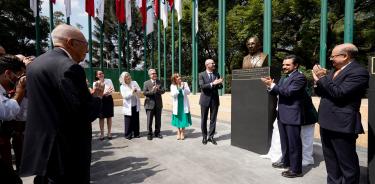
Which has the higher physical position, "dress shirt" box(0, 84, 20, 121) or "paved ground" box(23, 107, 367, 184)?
"dress shirt" box(0, 84, 20, 121)

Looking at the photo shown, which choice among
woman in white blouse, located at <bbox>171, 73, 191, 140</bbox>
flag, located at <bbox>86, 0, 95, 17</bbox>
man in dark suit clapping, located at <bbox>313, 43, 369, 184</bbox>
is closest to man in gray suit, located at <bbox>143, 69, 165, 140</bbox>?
woman in white blouse, located at <bbox>171, 73, 191, 140</bbox>

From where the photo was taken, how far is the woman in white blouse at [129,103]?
26.1ft

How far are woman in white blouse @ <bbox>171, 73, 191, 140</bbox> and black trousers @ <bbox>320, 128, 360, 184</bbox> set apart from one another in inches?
168

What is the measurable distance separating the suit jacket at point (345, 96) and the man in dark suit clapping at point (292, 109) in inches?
36.0

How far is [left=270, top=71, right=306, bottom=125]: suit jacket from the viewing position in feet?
15.4

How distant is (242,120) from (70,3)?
11222 millimetres

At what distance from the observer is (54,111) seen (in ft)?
8.00

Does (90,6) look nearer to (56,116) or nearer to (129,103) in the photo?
(129,103)

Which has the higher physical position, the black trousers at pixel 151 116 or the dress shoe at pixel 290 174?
the black trousers at pixel 151 116

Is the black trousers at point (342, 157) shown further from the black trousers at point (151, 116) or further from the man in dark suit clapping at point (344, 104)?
the black trousers at point (151, 116)

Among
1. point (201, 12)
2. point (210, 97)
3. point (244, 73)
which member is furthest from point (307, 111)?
point (201, 12)

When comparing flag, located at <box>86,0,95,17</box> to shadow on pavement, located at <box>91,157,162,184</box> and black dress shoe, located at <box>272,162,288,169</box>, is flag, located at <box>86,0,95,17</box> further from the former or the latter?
black dress shoe, located at <box>272,162,288,169</box>

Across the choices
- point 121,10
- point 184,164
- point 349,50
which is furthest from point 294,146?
point 121,10

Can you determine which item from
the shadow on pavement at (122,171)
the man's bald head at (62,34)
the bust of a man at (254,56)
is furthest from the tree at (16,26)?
the man's bald head at (62,34)
